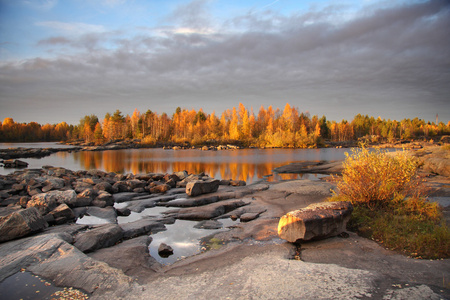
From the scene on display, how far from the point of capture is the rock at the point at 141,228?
9386 mm

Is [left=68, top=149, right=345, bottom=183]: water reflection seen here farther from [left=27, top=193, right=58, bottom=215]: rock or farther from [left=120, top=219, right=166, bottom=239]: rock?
[left=27, top=193, right=58, bottom=215]: rock

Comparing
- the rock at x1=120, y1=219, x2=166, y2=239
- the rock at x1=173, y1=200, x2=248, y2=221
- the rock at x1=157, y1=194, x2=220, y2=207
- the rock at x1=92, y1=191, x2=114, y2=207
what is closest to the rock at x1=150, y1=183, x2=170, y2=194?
the rock at x1=157, y1=194, x2=220, y2=207

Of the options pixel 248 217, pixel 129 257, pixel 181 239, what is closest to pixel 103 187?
pixel 181 239

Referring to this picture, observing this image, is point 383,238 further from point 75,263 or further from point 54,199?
point 54,199

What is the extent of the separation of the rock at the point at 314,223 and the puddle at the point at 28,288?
5.36 metres

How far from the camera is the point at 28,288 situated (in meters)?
5.75

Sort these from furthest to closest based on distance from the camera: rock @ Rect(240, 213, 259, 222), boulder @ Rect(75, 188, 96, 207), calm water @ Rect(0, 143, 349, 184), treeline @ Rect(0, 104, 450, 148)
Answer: treeline @ Rect(0, 104, 450, 148) → calm water @ Rect(0, 143, 349, 184) → boulder @ Rect(75, 188, 96, 207) → rock @ Rect(240, 213, 259, 222)

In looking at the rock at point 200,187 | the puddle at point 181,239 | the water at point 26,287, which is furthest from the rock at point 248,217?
the water at point 26,287

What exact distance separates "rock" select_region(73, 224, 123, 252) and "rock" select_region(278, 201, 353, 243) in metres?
5.15

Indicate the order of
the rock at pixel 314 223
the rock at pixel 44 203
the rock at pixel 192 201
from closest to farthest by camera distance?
the rock at pixel 314 223, the rock at pixel 44 203, the rock at pixel 192 201

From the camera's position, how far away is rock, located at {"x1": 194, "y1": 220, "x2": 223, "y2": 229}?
10.6 meters

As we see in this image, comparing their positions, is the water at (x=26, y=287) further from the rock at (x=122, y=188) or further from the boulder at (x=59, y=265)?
the rock at (x=122, y=188)

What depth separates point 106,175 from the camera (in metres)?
25.2

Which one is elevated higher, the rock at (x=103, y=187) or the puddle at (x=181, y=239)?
the rock at (x=103, y=187)
